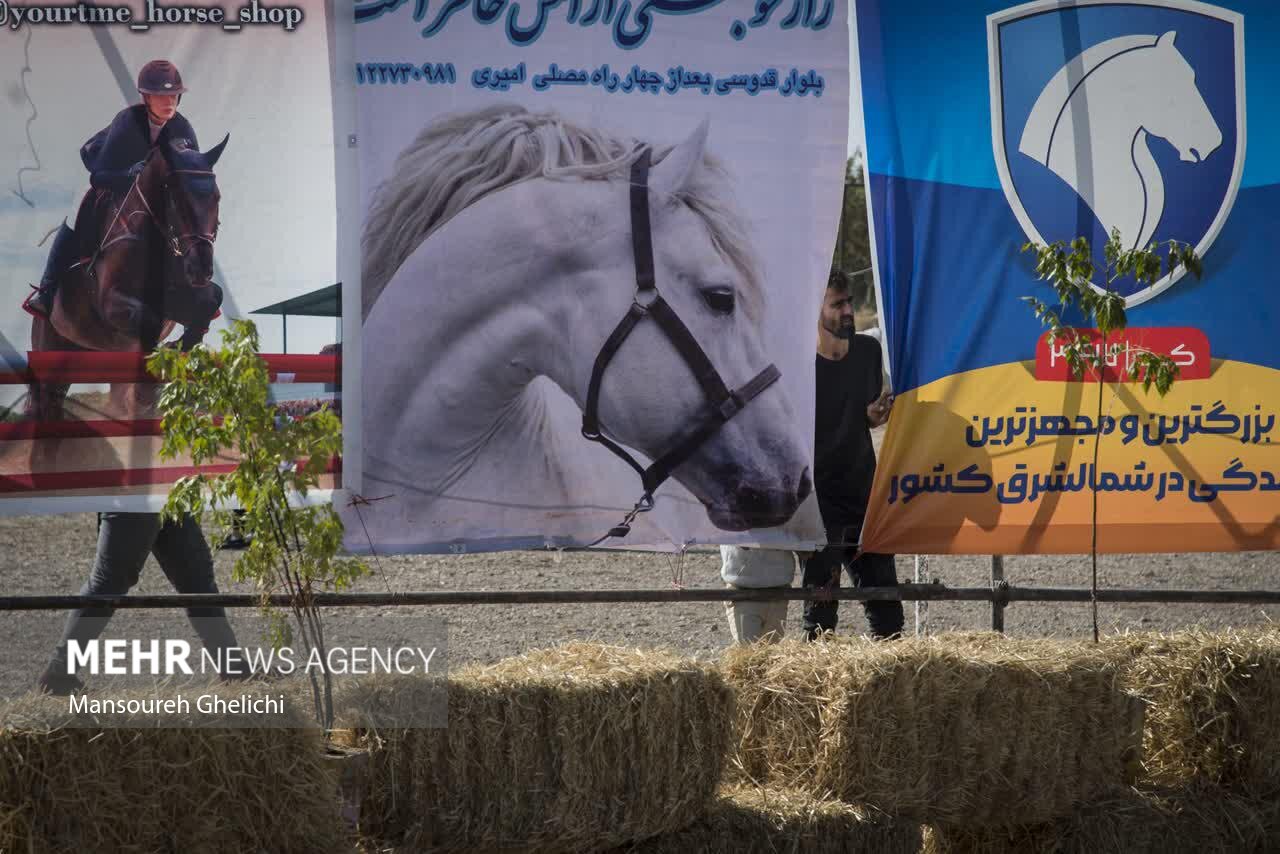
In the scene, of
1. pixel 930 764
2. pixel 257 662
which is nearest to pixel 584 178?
pixel 257 662

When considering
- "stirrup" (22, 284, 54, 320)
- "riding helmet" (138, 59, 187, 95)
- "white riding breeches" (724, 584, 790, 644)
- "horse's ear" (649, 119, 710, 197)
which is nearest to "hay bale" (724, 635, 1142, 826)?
"white riding breeches" (724, 584, 790, 644)

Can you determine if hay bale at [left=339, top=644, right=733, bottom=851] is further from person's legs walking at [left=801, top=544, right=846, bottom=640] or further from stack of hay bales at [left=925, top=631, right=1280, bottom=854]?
person's legs walking at [left=801, top=544, right=846, bottom=640]

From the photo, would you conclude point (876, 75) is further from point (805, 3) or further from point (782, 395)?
point (782, 395)

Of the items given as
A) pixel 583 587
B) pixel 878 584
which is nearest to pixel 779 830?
pixel 878 584

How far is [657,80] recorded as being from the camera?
564cm

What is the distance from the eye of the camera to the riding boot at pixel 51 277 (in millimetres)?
5355

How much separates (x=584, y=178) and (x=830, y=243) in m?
1.00

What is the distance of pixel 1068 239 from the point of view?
5875 mm

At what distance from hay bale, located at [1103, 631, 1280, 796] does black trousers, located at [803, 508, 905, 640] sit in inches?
41.5

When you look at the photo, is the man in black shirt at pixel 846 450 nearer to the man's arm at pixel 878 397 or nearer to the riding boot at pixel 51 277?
the man's arm at pixel 878 397

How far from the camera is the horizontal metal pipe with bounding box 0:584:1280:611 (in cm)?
520

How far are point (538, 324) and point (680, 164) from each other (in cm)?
84

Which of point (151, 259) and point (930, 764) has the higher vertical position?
point (151, 259)

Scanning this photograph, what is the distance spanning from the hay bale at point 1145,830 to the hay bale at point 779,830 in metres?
0.42
